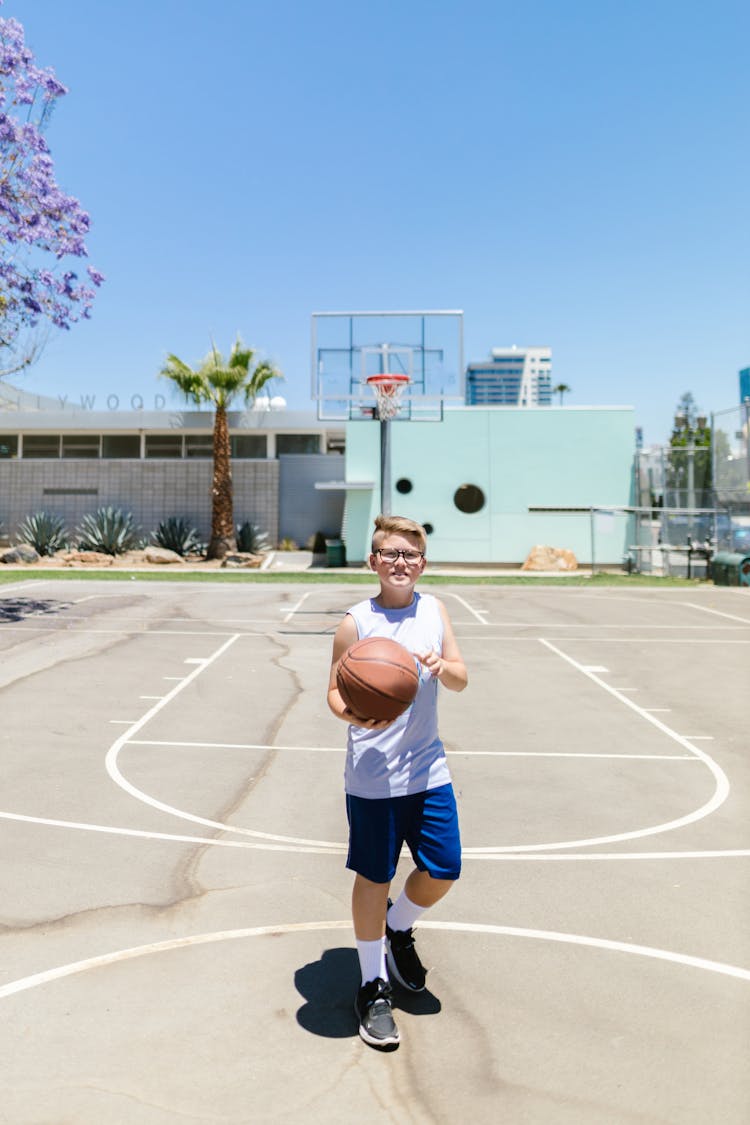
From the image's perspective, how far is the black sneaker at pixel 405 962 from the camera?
379 cm

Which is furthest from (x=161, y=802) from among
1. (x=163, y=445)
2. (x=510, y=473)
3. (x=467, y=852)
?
(x=163, y=445)

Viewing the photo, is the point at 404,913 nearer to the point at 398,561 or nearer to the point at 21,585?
the point at 398,561

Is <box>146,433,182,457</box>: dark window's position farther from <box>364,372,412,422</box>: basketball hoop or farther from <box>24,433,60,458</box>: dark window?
<box>364,372,412,422</box>: basketball hoop

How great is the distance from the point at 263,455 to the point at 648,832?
3428cm

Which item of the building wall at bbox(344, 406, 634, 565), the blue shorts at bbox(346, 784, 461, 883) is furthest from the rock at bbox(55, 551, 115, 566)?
the blue shorts at bbox(346, 784, 461, 883)

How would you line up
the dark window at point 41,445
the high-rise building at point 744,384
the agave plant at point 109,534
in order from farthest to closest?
the high-rise building at point 744,384 → the dark window at point 41,445 → the agave plant at point 109,534

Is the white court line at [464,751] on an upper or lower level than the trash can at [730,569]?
lower

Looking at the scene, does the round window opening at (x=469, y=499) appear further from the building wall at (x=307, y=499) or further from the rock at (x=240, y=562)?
the rock at (x=240, y=562)

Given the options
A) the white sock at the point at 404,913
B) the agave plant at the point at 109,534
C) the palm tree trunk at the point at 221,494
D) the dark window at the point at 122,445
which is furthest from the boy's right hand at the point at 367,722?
the dark window at the point at 122,445

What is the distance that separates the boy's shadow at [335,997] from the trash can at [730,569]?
25401mm

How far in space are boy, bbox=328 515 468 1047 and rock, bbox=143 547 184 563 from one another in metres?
30.7

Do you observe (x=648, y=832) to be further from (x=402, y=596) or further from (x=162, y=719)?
(x=162, y=719)

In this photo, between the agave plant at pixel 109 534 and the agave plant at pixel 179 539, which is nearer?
the agave plant at pixel 109 534

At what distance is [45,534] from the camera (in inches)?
1373
